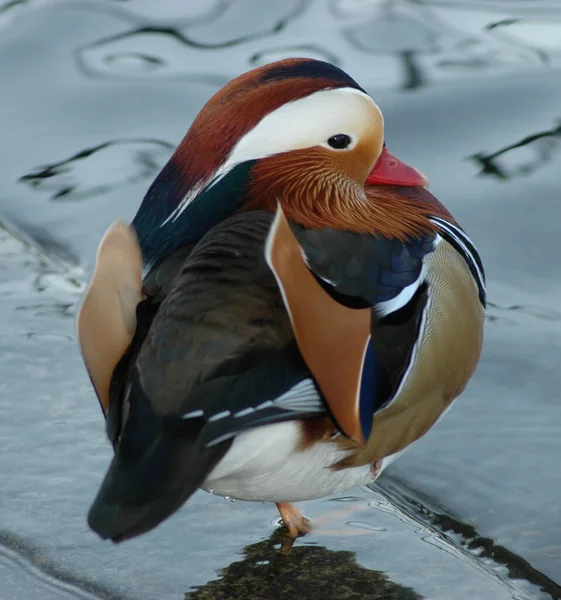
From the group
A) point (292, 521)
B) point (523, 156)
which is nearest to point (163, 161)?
point (523, 156)

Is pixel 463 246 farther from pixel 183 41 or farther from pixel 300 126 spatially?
pixel 183 41

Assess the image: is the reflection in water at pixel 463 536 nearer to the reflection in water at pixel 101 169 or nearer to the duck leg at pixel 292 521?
the duck leg at pixel 292 521

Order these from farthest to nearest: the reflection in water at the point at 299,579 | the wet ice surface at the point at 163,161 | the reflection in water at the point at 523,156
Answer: the reflection in water at the point at 523,156 → the wet ice surface at the point at 163,161 → the reflection in water at the point at 299,579

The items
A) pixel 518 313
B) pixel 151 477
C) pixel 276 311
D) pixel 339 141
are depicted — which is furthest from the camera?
pixel 518 313

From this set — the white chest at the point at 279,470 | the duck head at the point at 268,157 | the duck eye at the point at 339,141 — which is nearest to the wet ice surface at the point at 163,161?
the white chest at the point at 279,470

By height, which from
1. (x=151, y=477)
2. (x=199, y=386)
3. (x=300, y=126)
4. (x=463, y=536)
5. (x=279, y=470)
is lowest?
(x=463, y=536)

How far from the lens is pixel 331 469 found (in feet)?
7.94

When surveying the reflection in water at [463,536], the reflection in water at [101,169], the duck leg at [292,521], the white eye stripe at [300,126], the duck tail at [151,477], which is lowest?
the reflection in water at [101,169]

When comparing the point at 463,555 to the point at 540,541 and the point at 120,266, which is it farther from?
the point at 120,266

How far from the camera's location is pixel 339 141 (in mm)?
2613

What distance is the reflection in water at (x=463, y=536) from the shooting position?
8.56 ft

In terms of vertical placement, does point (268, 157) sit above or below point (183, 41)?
above

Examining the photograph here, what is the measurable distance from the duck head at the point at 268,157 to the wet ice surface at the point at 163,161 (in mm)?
664

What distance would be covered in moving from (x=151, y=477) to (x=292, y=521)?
70 centimetres
